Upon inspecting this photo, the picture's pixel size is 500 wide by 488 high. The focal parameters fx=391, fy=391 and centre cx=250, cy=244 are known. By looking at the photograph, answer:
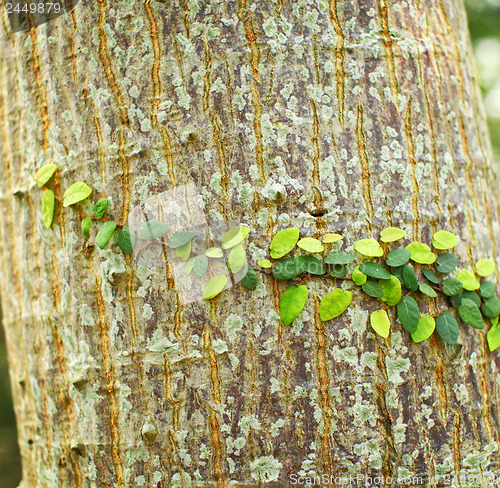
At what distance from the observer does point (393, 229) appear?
1120mm

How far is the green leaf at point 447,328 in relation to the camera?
1.12 meters

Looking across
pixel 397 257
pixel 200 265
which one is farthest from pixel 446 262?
pixel 200 265

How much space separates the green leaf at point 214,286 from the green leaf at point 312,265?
0.22 m

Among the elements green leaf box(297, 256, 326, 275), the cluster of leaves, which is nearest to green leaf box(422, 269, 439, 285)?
the cluster of leaves

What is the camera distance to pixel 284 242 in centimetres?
108

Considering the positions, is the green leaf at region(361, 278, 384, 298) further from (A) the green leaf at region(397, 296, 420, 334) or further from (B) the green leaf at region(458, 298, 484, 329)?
(B) the green leaf at region(458, 298, 484, 329)

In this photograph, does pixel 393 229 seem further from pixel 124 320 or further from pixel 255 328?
pixel 124 320

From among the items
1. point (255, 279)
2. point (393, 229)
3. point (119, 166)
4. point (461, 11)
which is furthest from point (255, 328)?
point (461, 11)

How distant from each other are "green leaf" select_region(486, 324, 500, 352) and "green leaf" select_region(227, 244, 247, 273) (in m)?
0.80

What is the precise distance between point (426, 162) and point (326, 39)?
47 cm

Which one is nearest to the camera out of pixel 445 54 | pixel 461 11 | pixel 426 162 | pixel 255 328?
pixel 255 328

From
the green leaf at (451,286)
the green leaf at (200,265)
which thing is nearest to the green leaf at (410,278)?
the green leaf at (451,286)

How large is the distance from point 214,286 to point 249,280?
10 centimetres

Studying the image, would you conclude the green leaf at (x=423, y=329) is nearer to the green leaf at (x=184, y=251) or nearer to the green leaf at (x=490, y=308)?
the green leaf at (x=490, y=308)
